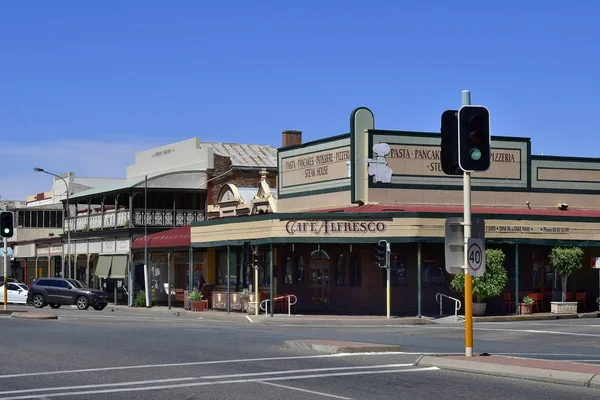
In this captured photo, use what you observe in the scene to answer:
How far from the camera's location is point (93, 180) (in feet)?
287

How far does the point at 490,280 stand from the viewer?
134 feet

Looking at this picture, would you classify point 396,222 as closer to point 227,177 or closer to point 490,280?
point 490,280

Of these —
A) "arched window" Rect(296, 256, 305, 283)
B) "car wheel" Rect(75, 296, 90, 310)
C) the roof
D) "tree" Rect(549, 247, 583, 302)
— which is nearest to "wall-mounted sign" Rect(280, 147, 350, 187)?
the roof

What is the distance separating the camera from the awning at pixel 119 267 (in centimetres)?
6094

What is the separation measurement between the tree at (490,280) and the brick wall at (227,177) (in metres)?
24.0

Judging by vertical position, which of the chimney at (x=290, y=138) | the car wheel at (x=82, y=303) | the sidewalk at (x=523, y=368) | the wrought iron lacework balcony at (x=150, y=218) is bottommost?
the car wheel at (x=82, y=303)

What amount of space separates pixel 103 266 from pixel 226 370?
48.4m

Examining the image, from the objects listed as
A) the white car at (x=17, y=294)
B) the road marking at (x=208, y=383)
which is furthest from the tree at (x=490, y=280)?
the white car at (x=17, y=294)

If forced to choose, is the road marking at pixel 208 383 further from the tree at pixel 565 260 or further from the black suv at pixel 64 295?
the black suv at pixel 64 295

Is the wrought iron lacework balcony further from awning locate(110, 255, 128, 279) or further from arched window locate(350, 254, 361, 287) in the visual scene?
arched window locate(350, 254, 361, 287)

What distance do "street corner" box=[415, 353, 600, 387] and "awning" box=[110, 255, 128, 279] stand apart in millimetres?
45144

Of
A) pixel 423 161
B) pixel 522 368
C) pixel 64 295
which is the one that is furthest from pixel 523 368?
pixel 64 295

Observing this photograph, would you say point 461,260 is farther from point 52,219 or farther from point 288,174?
point 52,219

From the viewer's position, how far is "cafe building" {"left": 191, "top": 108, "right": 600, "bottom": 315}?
4228cm
